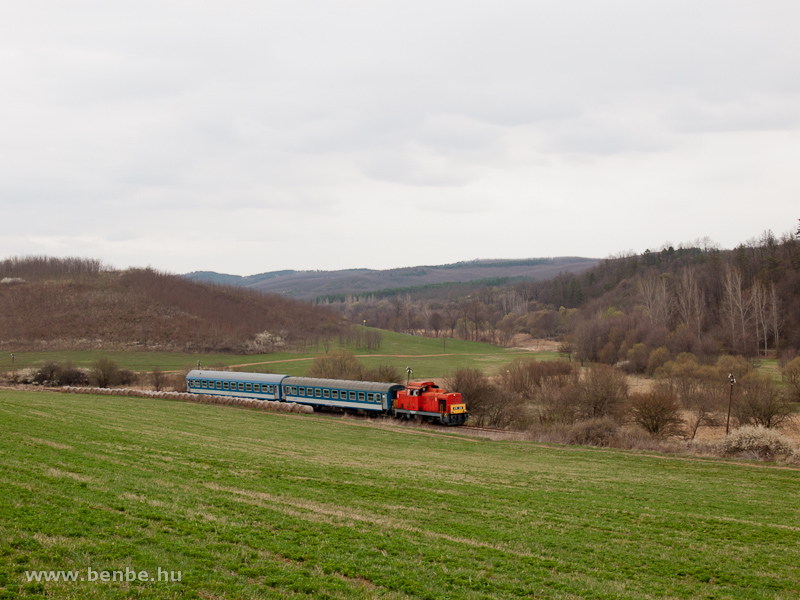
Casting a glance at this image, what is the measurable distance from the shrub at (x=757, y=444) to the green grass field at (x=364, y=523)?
18.3 ft

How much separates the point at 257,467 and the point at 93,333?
10645cm

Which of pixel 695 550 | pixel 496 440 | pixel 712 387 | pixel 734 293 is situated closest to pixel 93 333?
pixel 496 440

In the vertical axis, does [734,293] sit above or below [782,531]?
above

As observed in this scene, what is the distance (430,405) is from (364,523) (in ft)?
95.6

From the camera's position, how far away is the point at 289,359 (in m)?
96.9

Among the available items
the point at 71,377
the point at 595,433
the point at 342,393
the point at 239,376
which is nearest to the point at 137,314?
the point at 71,377

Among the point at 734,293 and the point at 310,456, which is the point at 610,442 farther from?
the point at 734,293

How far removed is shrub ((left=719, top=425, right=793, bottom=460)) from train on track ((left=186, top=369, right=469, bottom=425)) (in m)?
18.5

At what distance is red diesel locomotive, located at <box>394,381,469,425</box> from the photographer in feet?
136

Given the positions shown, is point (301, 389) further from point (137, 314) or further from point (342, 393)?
point (137, 314)

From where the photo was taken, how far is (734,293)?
9981cm

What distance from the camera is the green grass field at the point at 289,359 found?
82.9m

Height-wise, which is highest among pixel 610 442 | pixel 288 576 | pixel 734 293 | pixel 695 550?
pixel 734 293

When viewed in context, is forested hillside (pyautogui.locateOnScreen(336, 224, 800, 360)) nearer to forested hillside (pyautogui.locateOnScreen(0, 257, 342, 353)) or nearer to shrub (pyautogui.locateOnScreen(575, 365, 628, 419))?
shrub (pyautogui.locateOnScreen(575, 365, 628, 419))
